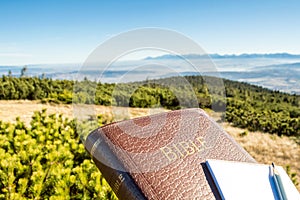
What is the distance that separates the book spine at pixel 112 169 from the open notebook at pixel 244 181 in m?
0.26

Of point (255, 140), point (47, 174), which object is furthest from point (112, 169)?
point (255, 140)

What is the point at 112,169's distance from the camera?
1071 millimetres

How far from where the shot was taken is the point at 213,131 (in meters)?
1.25

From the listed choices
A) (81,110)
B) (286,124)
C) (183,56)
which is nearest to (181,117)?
(183,56)

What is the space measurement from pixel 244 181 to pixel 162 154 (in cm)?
29

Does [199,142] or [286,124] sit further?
[286,124]

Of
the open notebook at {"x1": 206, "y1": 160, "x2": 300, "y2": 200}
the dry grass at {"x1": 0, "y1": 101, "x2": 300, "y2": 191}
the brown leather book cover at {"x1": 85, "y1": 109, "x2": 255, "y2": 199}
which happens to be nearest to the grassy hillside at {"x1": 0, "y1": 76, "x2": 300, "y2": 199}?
the dry grass at {"x1": 0, "y1": 101, "x2": 300, "y2": 191}

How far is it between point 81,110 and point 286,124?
7.45 meters

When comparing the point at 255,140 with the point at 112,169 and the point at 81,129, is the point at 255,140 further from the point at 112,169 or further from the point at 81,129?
the point at 112,169

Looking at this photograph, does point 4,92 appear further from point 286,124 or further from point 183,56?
point 183,56

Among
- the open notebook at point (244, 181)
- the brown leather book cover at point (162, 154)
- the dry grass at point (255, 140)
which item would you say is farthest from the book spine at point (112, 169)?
the dry grass at point (255, 140)

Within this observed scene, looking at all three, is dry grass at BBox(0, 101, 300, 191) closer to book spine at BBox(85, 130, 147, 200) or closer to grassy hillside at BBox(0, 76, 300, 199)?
grassy hillside at BBox(0, 76, 300, 199)

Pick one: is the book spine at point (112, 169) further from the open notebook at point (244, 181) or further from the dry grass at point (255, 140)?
the dry grass at point (255, 140)

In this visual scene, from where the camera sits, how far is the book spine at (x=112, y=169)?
0.98m
